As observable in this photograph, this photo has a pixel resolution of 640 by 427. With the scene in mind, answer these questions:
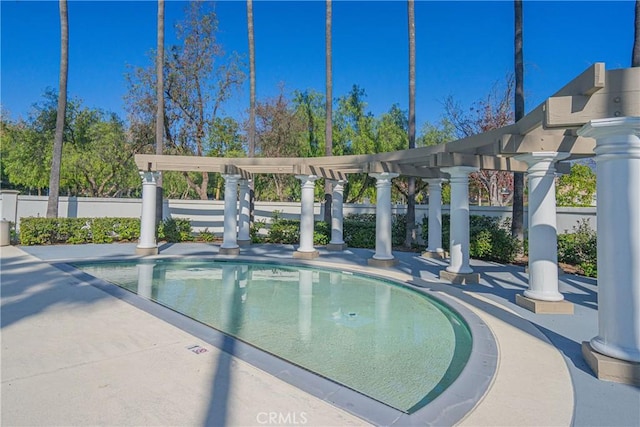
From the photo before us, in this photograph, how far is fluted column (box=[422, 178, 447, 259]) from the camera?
11.6m

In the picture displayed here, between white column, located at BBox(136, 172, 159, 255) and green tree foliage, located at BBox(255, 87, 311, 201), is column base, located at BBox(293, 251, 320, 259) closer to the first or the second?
white column, located at BBox(136, 172, 159, 255)

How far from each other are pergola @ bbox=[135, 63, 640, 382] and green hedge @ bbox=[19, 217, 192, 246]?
3720mm

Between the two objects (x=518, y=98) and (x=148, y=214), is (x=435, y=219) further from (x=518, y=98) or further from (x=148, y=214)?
(x=148, y=214)

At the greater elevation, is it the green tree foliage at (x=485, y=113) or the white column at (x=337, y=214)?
the green tree foliage at (x=485, y=113)

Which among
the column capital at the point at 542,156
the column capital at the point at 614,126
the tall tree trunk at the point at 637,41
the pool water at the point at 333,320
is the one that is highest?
the tall tree trunk at the point at 637,41

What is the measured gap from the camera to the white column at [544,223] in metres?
5.66

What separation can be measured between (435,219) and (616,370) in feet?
28.1

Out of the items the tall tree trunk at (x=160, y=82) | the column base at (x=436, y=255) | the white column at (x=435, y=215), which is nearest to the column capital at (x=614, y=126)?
the white column at (x=435, y=215)

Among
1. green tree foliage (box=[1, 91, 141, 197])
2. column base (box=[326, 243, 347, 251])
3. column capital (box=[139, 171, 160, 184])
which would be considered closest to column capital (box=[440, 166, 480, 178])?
column base (box=[326, 243, 347, 251])

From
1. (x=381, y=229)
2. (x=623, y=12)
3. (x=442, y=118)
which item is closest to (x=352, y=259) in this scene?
(x=381, y=229)

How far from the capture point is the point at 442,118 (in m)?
21.8

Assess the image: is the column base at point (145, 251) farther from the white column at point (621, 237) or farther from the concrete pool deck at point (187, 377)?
the white column at point (621, 237)

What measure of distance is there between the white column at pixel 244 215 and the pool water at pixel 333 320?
4.51m

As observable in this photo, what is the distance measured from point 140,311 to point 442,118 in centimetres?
2045
